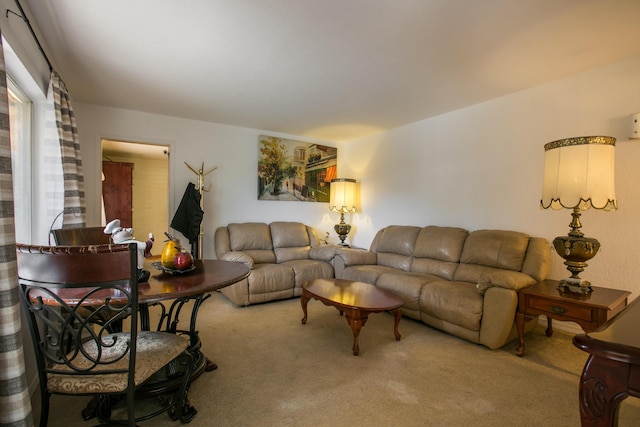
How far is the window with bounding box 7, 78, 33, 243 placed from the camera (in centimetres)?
216

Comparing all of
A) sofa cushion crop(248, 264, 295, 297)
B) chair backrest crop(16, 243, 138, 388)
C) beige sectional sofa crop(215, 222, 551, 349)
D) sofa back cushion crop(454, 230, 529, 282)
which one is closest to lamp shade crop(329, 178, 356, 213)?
beige sectional sofa crop(215, 222, 551, 349)

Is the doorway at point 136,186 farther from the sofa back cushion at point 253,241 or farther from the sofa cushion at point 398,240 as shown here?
the sofa cushion at point 398,240

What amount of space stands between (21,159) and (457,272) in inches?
158

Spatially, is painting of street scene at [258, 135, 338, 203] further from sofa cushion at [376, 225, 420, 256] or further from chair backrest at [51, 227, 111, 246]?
chair backrest at [51, 227, 111, 246]

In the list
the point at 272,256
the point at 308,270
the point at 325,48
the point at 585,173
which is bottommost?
the point at 308,270

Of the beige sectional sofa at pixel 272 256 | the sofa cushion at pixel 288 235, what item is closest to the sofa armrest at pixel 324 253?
the beige sectional sofa at pixel 272 256

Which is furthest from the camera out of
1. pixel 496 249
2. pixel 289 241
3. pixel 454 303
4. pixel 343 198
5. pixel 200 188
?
pixel 343 198

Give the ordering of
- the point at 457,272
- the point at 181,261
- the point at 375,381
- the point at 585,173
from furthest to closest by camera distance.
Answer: the point at 457,272 < the point at 585,173 < the point at 375,381 < the point at 181,261

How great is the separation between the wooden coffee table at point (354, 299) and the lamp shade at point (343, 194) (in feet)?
6.47

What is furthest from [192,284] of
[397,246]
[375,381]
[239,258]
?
[397,246]

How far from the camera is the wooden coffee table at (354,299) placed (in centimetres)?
229

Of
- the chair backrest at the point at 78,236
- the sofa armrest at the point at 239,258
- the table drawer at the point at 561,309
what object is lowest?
the table drawer at the point at 561,309

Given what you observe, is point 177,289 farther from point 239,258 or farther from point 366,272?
point 366,272

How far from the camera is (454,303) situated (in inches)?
101
